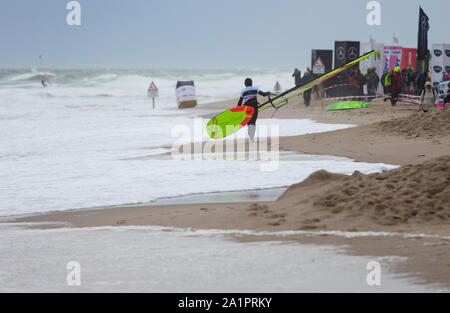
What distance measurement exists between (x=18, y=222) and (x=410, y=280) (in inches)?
203

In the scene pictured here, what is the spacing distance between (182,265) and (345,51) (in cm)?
2758

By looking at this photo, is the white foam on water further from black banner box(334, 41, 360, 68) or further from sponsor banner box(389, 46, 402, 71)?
sponsor banner box(389, 46, 402, 71)

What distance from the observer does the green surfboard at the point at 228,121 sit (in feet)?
51.6

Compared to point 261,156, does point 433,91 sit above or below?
above

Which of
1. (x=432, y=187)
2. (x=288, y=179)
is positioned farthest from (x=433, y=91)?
(x=432, y=187)

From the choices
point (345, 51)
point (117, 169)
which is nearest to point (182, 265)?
point (117, 169)

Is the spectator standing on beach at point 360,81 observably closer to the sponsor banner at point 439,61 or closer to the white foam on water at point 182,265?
the sponsor banner at point 439,61

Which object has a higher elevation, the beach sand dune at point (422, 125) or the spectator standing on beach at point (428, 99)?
the spectator standing on beach at point (428, 99)

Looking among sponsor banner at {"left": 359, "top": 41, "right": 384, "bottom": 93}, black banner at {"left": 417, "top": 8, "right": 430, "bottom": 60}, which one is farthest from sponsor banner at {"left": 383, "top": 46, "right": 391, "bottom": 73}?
black banner at {"left": 417, "top": 8, "right": 430, "bottom": 60}

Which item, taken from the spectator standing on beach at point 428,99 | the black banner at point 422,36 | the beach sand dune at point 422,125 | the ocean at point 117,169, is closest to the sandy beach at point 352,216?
the ocean at point 117,169

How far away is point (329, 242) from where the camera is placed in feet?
19.5

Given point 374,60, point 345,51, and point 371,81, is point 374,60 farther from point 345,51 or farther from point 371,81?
point 371,81

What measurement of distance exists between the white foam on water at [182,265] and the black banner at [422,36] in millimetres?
22624
